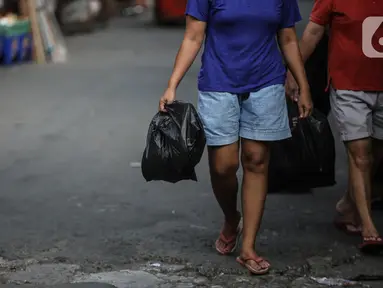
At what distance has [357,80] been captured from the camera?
17.0 ft

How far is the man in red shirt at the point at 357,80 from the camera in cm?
512

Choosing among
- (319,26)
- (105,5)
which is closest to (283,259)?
Result: (319,26)

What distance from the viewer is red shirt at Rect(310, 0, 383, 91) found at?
510 centimetres

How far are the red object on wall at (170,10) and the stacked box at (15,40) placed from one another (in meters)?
10.2

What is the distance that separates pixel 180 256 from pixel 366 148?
1304 millimetres

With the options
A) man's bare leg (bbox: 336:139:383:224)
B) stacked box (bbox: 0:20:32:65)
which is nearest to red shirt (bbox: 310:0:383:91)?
man's bare leg (bbox: 336:139:383:224)

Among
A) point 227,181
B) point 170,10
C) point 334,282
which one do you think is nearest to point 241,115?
point 227,181

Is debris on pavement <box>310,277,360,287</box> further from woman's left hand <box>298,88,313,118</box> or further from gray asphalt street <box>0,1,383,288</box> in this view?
woman's left hand <box>298,88,313,118</box>

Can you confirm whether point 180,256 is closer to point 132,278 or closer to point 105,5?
point 132,278

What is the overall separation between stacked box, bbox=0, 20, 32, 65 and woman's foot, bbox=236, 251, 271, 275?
10.7 m

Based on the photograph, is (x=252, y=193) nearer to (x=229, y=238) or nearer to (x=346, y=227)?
(x=229, y=238)

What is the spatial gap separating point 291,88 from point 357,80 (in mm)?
404

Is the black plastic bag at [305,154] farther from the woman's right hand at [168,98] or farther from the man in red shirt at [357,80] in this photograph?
the woman's right hand at [168,98]

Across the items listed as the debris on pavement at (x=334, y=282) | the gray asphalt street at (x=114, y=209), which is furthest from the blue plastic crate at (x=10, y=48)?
the debris on pavement at (x=334, y=282)
